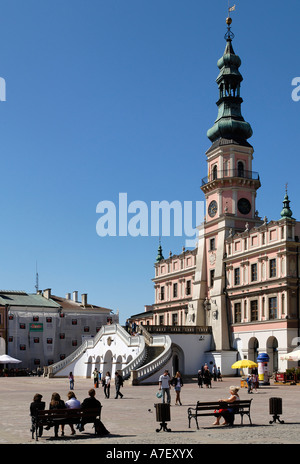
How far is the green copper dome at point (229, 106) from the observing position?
68812mm

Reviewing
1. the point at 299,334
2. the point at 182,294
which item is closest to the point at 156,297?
the point at 182,294

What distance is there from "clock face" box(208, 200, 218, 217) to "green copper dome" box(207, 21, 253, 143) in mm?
7307

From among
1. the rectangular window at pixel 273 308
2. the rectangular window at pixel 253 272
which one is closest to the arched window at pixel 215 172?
the rectangular window at pixel 253 272

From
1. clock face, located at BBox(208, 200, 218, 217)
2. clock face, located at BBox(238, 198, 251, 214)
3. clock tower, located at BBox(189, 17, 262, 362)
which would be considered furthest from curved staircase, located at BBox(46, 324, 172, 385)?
clock face, located at BBox(238, 198, 251, 214)

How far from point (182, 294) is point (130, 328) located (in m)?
11.7

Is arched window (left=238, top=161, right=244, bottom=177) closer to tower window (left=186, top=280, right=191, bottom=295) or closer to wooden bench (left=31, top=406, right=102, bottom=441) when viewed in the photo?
tower window (left=186, top=280, right=191, bottom=295)

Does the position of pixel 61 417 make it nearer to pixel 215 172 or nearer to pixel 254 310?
pixel 254 310

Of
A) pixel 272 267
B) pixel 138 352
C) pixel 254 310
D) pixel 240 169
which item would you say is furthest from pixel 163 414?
pixel 240 169

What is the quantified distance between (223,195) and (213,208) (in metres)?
2.06

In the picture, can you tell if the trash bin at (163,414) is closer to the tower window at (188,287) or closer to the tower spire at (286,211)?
the tower spire at (286,211)

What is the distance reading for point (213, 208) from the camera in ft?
226
